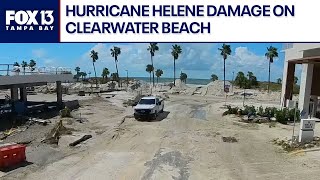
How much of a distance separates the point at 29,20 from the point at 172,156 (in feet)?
34.0

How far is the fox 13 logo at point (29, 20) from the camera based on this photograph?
13609mm

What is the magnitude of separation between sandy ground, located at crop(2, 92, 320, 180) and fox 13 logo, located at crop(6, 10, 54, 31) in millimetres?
6614

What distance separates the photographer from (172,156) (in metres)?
19.4

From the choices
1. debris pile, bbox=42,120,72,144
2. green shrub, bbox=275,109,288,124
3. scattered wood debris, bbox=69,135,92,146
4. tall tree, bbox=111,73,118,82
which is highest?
tall tree, bbox=111,73,118,82

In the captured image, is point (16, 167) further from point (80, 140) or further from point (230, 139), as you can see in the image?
point (230, 139)

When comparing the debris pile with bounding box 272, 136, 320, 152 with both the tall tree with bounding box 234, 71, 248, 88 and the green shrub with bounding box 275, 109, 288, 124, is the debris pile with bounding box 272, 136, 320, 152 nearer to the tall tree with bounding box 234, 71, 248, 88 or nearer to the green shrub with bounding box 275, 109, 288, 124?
the green shrub with bounding box 275, 109, 288, 124

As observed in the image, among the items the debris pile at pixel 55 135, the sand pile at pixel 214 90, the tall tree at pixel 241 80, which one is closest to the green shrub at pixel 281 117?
the debris pile at pixel 55 135

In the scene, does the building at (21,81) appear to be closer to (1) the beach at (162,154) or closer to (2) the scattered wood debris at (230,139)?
(1) the beach at (162,154)

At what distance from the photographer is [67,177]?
15.7 metres

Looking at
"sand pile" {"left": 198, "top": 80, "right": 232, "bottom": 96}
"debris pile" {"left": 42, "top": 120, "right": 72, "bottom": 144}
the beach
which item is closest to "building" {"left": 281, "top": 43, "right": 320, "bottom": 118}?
the beach

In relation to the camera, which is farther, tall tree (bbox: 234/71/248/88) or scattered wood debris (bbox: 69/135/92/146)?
tall tree (bbox: 234/71/248/88)

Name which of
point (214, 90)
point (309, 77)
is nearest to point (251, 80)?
point (214, 90)

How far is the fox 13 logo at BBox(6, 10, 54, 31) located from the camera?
44.7 feet

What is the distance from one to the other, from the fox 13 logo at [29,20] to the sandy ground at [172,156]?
21.7ft
